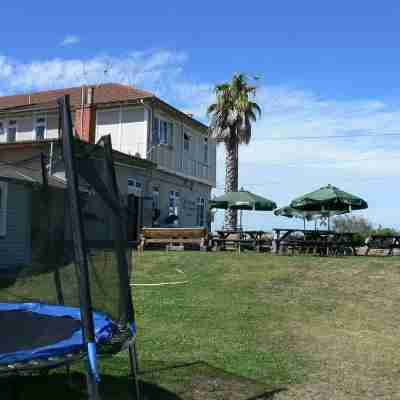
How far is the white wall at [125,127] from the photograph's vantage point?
21.5 m

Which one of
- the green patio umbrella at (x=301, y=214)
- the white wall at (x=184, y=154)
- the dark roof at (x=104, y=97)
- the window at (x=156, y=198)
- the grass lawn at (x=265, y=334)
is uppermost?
the dark roof at (x=104, y=97)

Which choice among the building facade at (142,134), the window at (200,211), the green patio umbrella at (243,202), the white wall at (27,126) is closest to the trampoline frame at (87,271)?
the green patio umbrella at (243,202)

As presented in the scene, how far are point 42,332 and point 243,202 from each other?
14629 mm

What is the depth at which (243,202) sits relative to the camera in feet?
61.2

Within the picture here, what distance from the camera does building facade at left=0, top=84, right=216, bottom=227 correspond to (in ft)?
69.6

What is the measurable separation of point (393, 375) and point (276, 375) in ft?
3.83

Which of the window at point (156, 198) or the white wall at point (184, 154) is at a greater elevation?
the white wall at point (184, 154)

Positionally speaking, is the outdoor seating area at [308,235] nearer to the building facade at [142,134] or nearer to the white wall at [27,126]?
the building facade at [142,134]

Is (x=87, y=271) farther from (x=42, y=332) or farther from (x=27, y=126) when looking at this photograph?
(x=27, y=126)

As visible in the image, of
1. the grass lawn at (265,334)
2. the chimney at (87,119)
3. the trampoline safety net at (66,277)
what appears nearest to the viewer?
the trampoline safety net at (66,277)

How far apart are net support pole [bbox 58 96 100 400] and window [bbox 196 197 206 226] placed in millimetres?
22940

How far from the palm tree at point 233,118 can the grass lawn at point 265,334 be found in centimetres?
1105

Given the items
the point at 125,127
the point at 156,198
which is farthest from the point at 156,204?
the point at 125,127

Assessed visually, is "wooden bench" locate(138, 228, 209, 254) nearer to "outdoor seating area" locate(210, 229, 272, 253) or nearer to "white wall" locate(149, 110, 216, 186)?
"outdoor seating area" locate(210, 229, 272, 253)
